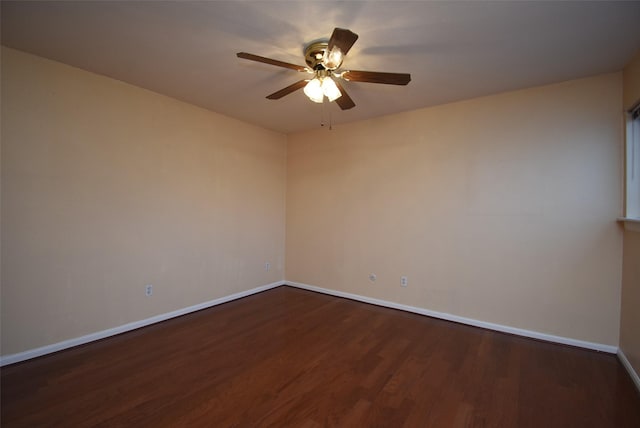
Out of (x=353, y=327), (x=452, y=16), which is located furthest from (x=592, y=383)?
(x=452, y=16)

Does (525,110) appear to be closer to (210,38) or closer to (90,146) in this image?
(210,38)

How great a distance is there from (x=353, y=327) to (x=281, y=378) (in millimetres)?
1170

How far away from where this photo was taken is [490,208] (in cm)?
309

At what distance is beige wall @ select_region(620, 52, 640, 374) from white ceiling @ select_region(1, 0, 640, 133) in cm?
20

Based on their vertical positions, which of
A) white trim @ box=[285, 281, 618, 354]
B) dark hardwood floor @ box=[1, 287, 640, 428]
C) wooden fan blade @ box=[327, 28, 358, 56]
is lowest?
dark hardwood floor @ box=[1, 287, 640, 428]

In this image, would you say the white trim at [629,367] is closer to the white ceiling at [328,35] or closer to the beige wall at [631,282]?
the beige wall at [631,282]

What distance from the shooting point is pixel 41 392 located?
1.95m

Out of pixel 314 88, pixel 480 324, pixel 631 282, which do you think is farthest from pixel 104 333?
pixel 631 282

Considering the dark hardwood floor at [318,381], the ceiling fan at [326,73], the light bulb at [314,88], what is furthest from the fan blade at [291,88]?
the dark hardwood floor at [318,381]

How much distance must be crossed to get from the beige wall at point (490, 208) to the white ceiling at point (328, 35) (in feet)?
1.34

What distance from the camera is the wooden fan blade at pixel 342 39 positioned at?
159cm

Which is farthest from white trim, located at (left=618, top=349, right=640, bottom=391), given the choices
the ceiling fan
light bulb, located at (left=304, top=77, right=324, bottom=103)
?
light bulb, located at (left=304, top=77, right=324, bottom=103)

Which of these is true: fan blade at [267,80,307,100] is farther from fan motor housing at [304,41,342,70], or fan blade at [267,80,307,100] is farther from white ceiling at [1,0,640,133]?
white ceiling at [1,0,640,133]

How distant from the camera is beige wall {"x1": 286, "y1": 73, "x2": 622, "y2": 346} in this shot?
8.57ft
